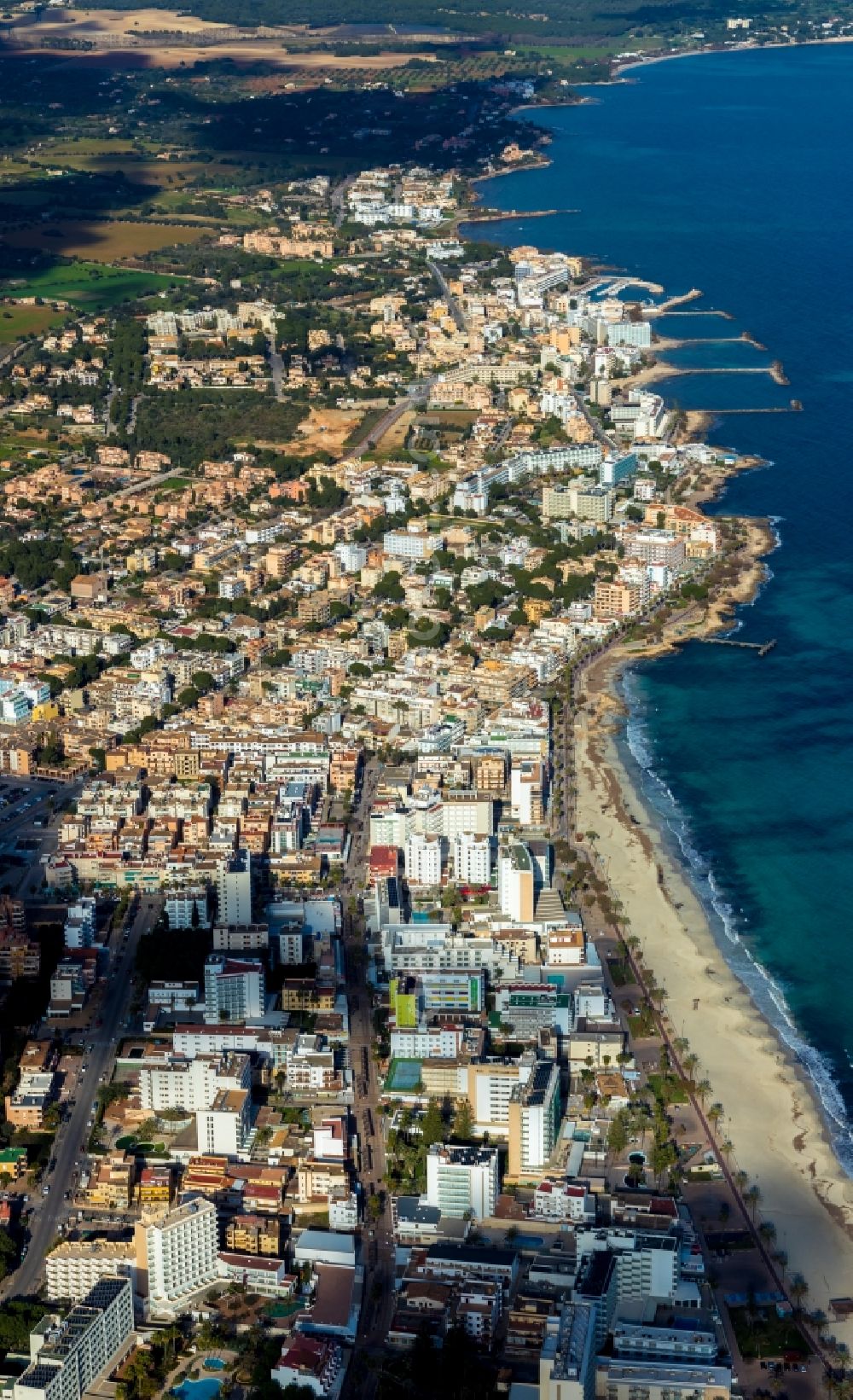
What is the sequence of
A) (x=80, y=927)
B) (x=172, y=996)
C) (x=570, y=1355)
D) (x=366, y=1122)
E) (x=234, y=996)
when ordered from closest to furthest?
(x=570, y=1355) → (x=366, y=1122) → (x=234, y=996) → (x=172, y=996) → (x=80, y=927)

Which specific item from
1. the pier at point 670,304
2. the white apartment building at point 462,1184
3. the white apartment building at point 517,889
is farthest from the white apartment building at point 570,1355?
the pier at point 670,304

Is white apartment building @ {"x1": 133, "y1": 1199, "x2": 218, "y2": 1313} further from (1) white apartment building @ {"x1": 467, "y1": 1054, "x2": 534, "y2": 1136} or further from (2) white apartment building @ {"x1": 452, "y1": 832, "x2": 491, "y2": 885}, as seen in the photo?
(2) white apartment building @ {"x1": 452, "y1": 832, "x2": 491, "y2": 885}

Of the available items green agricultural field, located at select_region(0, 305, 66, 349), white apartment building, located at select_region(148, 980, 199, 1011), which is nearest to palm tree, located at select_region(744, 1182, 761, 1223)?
white apartment building, located at select_region(148, 980, 199, 1011)

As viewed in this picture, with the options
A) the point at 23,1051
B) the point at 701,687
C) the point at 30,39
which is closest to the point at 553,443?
the point at 701,687

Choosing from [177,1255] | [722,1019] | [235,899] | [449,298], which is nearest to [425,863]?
[235,899]

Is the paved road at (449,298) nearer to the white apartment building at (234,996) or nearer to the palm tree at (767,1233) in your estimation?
the white apartment building at (234,996)

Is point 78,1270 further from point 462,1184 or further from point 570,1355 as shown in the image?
point 570,1355
